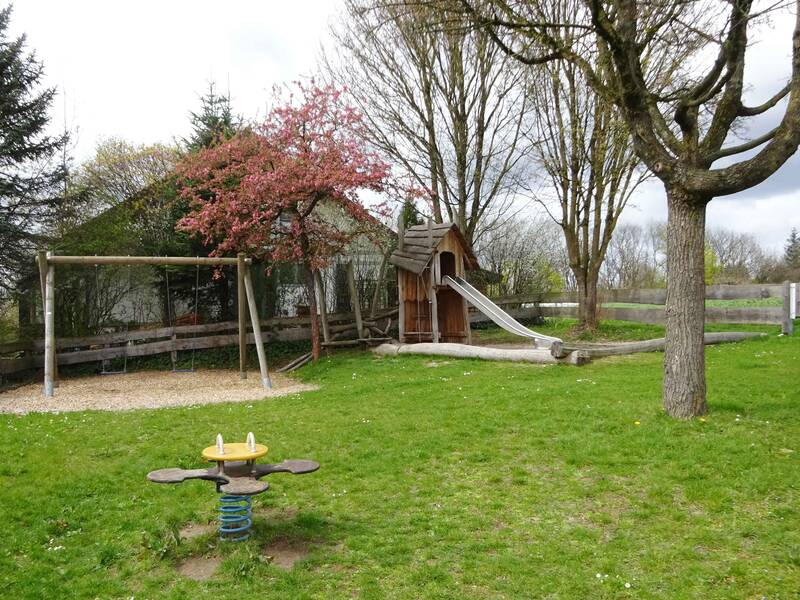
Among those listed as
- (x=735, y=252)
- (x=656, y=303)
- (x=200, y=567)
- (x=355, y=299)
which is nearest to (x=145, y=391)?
(x=355, y=299)

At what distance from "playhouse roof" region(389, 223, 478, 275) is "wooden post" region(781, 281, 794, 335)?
708 centimetres

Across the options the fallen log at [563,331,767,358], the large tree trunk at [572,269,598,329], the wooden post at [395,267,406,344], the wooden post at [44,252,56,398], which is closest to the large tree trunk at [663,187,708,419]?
the fallen log at [563,331,767,358]

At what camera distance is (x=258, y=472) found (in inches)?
177

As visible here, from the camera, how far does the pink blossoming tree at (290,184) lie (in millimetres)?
12359

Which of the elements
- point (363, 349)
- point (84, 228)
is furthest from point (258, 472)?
point (84, 228)

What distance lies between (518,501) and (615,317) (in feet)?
45.7

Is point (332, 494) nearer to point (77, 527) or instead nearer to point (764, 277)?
point (77, 527)

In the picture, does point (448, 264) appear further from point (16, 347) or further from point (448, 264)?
point (16, 347)

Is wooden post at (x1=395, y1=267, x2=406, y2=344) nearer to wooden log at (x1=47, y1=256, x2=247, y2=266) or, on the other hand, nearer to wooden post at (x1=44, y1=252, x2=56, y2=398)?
wooden log at (x1=47, y1=256, x2=247, y2=266)

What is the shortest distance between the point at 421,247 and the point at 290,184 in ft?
13.2

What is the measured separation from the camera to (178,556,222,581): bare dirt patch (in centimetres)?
388

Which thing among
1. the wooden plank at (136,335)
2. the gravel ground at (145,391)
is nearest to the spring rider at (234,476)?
the gravel ground at (145,391)

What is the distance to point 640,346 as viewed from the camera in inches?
492

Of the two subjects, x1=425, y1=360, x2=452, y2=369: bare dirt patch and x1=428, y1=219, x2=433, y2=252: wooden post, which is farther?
x1=428, y1=219, x2=433, y2=252: wooden post
